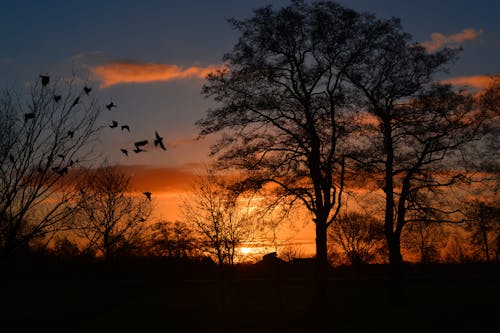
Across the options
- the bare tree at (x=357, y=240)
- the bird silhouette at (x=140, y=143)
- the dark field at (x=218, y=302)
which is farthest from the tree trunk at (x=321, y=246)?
the bare tree at (x=357, y=240)

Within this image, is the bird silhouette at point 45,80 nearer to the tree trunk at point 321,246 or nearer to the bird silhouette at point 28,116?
the bird silhouette at point 28,116

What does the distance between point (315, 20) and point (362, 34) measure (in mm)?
2151

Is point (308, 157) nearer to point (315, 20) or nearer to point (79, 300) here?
point (315, 20)

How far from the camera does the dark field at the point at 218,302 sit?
17.9 m

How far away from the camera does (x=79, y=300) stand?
75.5ft

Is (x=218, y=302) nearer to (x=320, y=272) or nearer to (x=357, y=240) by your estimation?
(x=320, y=272)

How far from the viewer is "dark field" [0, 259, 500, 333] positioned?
58.7ft

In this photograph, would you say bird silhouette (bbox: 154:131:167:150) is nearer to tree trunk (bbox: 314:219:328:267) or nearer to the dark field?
the dark field

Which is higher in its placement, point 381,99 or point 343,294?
point 381,99

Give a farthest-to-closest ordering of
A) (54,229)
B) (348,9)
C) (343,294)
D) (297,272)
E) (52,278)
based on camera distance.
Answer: (297,272) < (343,294) < (348,9) < (52,278) < (54,229)

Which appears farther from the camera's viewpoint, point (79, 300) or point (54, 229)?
point (79, 300)

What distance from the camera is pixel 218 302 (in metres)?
27.4

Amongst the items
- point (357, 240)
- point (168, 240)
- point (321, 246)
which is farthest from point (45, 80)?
point (357, 240)

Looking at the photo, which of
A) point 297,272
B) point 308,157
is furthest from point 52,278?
point 297,272
